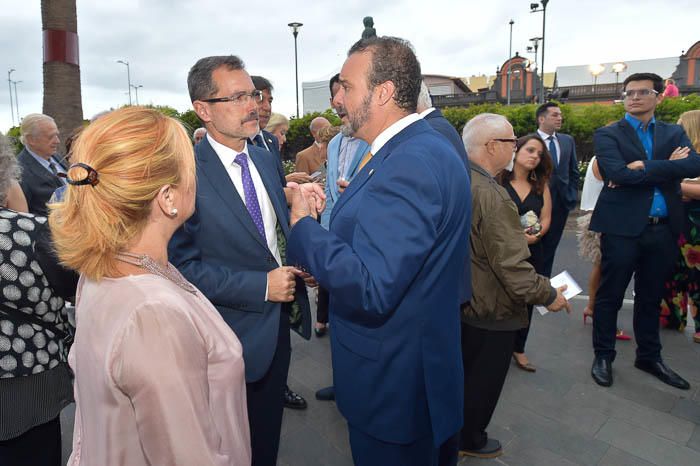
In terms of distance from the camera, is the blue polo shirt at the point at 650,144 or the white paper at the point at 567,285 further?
the blue polo shirt at the point at 650,144

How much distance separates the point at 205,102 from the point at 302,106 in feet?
111

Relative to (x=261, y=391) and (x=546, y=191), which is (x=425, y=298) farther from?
(x=546, y=191)

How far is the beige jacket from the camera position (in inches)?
97.3

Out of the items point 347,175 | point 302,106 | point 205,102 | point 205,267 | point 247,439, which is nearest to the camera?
point 247,439

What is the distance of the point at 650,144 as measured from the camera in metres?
3.59

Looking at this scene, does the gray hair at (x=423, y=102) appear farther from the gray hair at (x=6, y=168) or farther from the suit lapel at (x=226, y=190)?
the gray hair at (x=6, y=168)

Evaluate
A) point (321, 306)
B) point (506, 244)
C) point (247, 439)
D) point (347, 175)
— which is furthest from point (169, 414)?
point (321, 306)

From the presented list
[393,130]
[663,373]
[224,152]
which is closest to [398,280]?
[393,130]

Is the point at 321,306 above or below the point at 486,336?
below

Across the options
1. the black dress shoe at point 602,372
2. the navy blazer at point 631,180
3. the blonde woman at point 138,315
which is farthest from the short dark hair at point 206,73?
the black dress shoe at point 602,372

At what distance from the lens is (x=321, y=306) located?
4574mm

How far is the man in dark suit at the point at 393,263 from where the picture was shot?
56.6 inches

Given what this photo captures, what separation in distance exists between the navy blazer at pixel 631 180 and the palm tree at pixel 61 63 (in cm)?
767

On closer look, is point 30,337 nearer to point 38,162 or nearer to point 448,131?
point 448,131
